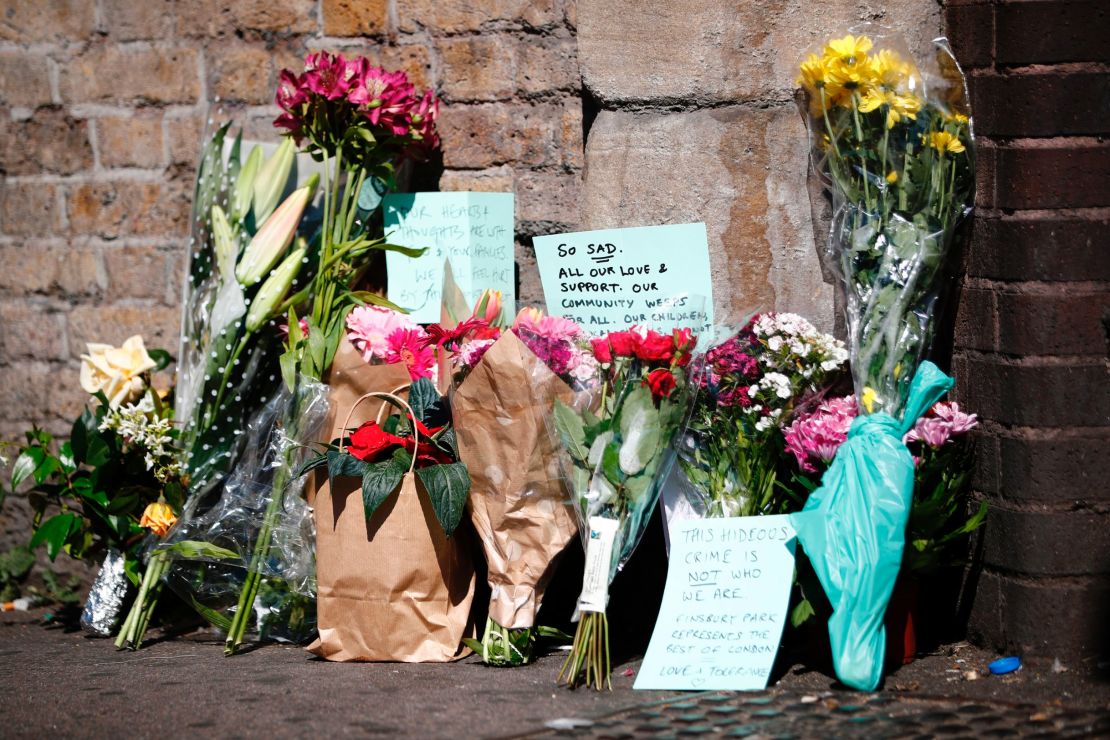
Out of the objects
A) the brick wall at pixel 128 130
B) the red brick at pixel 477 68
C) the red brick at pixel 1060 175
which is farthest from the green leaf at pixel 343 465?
the red brick at pixel 1060 175

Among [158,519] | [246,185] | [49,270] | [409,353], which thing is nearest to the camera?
[409,353]

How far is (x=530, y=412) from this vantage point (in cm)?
285

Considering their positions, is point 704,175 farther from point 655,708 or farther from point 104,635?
point 104,635

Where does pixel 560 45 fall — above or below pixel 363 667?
above

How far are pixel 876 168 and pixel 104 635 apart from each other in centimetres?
269

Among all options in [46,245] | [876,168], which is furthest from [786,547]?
[46,245]

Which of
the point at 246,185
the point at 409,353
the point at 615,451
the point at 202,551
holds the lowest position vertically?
the point at 202,551

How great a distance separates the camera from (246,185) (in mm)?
3635

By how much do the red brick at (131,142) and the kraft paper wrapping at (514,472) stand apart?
5.52ft

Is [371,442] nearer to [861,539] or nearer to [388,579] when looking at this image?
[388,579]

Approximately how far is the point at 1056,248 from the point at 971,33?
0.61m

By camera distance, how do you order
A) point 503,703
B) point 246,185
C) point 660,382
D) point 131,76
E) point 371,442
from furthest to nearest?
point 131,76 → point 246,185 → point 371,442 → point 660,382 → point 503,703

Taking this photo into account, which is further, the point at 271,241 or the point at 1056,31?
the point at 271,241

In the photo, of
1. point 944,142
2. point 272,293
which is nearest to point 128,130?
point 272,293
